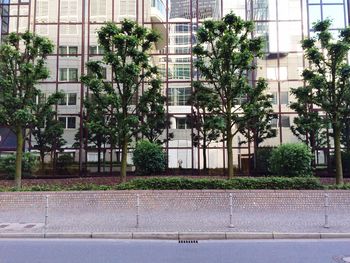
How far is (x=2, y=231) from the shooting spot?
11.7 m

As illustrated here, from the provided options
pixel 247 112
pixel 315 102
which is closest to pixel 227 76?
pixel 247 112

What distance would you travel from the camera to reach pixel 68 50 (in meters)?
26.6

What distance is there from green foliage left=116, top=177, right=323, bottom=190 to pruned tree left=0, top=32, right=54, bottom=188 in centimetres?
552

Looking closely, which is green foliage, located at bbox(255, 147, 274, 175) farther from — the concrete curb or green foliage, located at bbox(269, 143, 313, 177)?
the concrete curb

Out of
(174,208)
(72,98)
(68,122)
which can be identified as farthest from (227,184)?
(72,98)

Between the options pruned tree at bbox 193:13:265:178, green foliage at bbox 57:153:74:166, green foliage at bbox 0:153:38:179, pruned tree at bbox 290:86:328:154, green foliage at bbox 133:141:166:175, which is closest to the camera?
pruned tree at bbox 193:13:265:178

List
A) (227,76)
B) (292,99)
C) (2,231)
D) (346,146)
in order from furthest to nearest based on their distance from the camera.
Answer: (292,99)
(346,146)
(227,76)
(2,231)

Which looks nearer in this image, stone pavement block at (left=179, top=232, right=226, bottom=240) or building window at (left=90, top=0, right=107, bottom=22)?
stone pavement block at (left=179, top=232, right=226, bottom=240)

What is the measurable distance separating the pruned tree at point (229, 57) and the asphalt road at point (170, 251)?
346 inches

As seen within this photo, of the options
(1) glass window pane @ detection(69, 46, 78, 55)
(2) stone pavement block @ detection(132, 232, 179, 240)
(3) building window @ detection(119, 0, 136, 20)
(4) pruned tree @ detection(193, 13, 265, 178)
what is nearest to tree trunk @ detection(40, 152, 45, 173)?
(1) glass window pane @ detection(69, 46, 78, 55)

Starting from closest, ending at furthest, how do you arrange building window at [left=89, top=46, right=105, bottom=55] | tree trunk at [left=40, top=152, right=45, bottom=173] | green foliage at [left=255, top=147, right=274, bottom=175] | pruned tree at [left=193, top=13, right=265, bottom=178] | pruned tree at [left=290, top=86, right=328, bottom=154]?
pruned tree at [left=193, top=13, right=265, bottom=178] → pruned tree at [left=290, top=86, right=328, bottom=154] → green foliage at [left=255, top=147, right=274, bottom=175] → tree trunk at [left=40, top=152, right=45, bottom=173] → building window at [left=89, top=46, right=105, bottom=55]

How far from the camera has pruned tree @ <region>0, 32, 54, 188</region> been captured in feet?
59.6

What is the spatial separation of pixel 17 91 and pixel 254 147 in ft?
46.2

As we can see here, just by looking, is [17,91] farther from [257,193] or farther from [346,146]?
[346,146]
